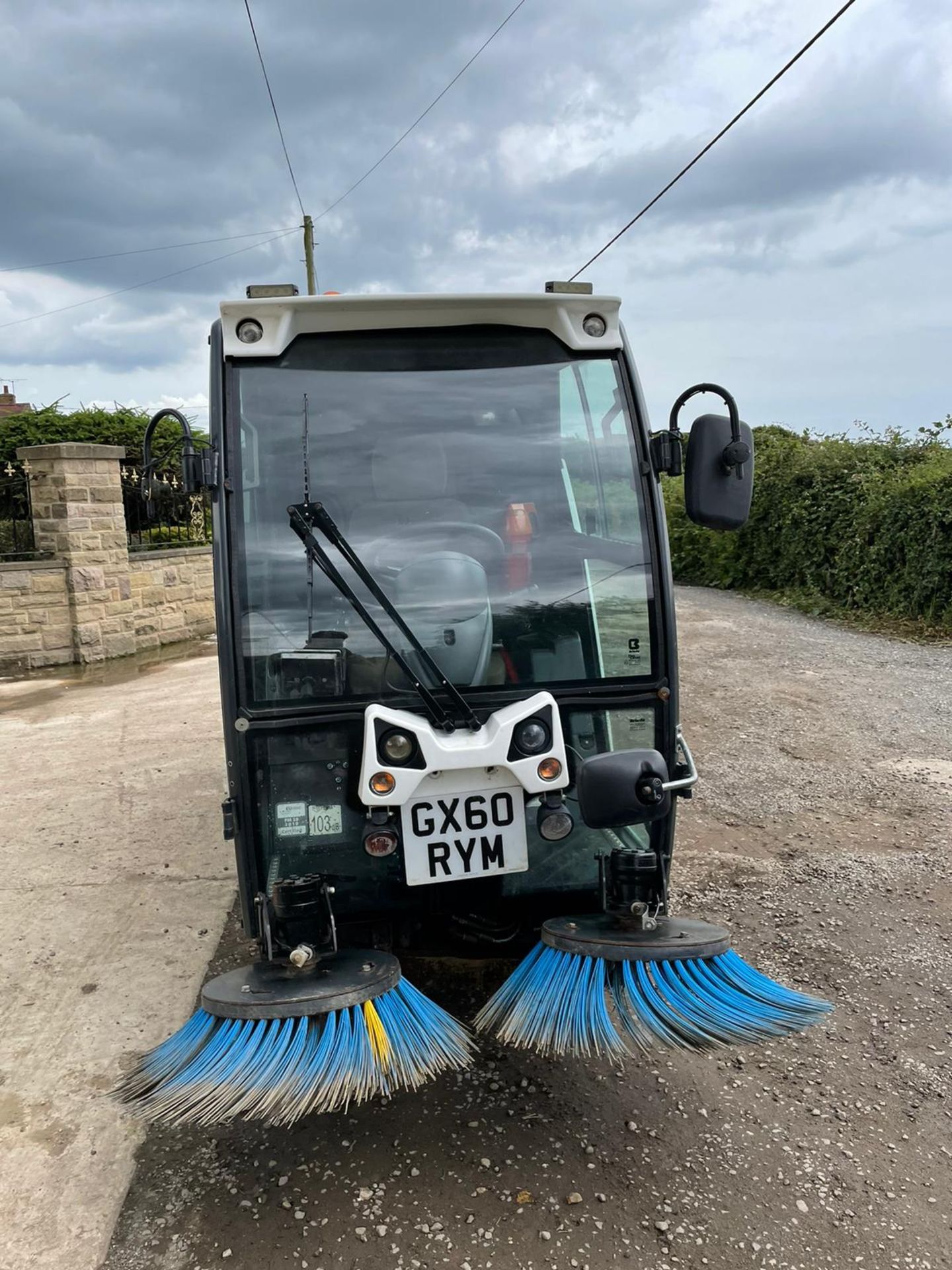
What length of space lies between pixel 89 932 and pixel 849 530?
11.9 meters

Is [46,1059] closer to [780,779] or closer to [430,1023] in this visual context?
[430,1023]

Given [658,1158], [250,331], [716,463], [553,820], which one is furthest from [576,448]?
[658,1158]

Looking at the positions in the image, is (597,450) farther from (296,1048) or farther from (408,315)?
(296,1048)

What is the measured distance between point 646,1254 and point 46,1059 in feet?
7.23

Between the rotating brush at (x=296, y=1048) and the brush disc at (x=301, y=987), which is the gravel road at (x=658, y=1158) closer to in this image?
the rotating brush at (x=296, y=1048)

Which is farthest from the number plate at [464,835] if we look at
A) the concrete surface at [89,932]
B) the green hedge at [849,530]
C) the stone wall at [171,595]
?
the stone wall at [171,595]

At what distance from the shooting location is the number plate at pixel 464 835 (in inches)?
113

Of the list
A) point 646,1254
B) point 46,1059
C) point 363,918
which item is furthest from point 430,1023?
point 46,1059

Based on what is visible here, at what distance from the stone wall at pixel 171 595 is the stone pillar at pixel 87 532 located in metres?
0.36

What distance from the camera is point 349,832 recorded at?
299 centimetres

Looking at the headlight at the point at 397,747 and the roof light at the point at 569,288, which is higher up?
the roof light at the point at 569,288

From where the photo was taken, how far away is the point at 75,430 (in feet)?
43.1

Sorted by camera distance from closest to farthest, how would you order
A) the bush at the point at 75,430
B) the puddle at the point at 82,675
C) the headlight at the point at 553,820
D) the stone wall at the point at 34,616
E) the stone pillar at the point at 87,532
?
the headlight at the point at 553,820 → the puddle at the point at 82,675 → the stone wall at the point at 34,616 → the stone pillar at the point at 87,532 → the bush at the point at 75,430

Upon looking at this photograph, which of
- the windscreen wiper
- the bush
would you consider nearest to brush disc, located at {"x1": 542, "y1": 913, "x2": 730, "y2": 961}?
the windscreen wiper
